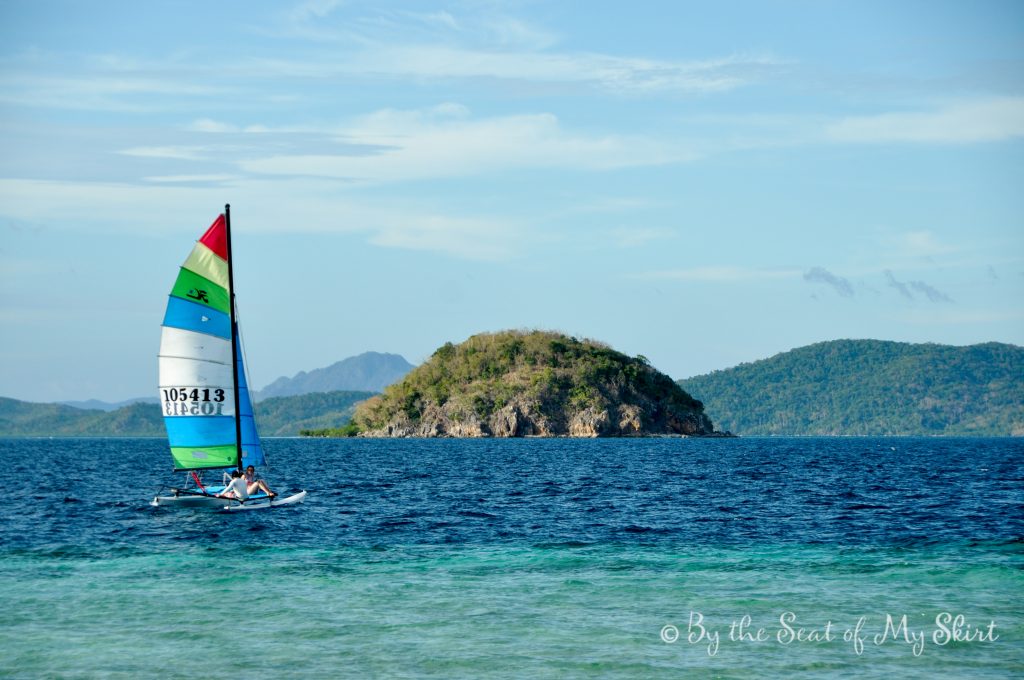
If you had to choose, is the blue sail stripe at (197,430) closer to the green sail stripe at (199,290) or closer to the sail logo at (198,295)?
the green sail stripe at (199,290)

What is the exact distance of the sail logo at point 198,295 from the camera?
1934 inches

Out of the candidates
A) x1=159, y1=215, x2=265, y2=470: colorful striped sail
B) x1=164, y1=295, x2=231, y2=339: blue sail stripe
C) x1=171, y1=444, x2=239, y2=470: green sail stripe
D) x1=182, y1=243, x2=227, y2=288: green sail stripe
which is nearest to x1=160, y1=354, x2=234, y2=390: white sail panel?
x1=159, y1=215, x2=265, y2=470: colorful striped sail

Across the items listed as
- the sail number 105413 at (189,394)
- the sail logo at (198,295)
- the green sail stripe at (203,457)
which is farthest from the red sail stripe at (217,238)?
the green sail stripe at (203,457)

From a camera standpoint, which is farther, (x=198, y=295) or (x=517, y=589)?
(x=198, y=295)

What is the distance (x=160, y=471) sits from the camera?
96188mm

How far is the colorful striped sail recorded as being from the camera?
4916cm

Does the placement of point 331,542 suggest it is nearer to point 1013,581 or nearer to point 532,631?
point 532,631

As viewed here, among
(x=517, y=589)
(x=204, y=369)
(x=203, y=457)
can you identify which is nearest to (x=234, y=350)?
(x=204, y=369)

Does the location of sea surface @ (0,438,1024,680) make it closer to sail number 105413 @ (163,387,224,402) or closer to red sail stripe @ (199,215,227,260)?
sail number 105413 @ (163,387,224,402)

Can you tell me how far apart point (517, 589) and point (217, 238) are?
26794 mm

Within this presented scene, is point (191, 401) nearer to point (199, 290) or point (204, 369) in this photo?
point (204, 369)

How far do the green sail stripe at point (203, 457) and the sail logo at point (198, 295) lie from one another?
7142 millimetres

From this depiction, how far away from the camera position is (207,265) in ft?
163

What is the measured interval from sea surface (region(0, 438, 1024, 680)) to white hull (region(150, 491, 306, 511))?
22.4 inches
